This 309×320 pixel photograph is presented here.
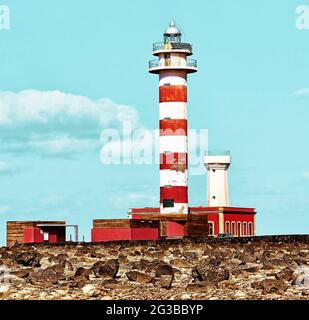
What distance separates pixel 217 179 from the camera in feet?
222

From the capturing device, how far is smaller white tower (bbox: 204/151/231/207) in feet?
220

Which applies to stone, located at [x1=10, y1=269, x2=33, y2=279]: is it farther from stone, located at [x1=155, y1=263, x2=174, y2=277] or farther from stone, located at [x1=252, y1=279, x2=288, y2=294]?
stone, located at [x1=252, y1=279, x2=288, y2=294]

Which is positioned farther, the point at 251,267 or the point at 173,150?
the point at 173,150

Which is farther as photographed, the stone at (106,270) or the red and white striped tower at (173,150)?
the red and white striped tower at (173,150)

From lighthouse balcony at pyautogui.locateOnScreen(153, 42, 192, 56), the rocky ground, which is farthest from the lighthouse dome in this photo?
the rocky ground

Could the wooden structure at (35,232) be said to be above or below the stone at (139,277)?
above

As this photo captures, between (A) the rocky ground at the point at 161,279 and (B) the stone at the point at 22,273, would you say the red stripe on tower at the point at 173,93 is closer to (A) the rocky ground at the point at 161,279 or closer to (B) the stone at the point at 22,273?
(A) the rocky ground at the point at 161,279

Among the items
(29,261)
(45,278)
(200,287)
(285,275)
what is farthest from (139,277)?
(29,261)

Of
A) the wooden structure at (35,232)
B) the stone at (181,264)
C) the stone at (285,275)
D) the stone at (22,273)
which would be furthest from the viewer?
the wooden structure at (35,232)

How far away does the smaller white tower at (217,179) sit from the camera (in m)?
67.1

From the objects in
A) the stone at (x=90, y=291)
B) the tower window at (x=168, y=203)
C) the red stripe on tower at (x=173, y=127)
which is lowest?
the stone at (x=90, y=291)

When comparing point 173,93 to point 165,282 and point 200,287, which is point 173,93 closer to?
point 165,282

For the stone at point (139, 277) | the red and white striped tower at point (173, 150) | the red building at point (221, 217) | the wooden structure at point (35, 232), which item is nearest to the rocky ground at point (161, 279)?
the stone at point (139, 277)
